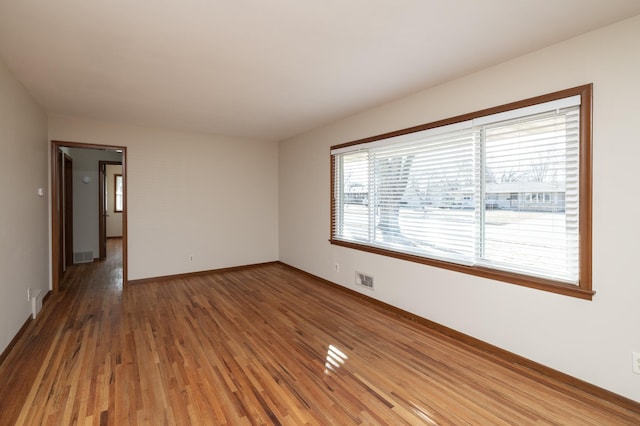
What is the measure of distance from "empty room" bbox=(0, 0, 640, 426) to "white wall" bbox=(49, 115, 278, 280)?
0.46 metres

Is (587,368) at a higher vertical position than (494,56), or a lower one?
lower

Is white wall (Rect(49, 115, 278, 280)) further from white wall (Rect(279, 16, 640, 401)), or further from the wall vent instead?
white wall (Rect(279, 16, 640, 401))

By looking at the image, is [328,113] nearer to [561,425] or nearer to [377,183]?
[377,183]

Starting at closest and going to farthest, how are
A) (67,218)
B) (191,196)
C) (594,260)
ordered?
(594,260) < (191,196) < (67,218)

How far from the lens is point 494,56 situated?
2.48 meters

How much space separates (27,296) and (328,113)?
13.1ft

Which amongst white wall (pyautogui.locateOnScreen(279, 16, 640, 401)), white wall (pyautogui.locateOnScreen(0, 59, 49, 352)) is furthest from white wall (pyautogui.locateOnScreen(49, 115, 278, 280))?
white wall (pyautogui.locateOnScreen(279, 16, 640, 401))

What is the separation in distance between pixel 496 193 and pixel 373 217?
5.26 ft

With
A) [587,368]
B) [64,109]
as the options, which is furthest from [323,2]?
[64,109]

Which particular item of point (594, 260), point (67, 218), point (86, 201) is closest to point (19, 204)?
point (67, 218)

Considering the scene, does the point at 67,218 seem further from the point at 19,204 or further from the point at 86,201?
the point at 19,204

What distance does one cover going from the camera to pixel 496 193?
270 centimetres

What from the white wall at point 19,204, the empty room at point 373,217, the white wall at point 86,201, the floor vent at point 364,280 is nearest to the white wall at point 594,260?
the empty room at point 373,217

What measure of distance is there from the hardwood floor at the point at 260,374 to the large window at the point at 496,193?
0.79m
